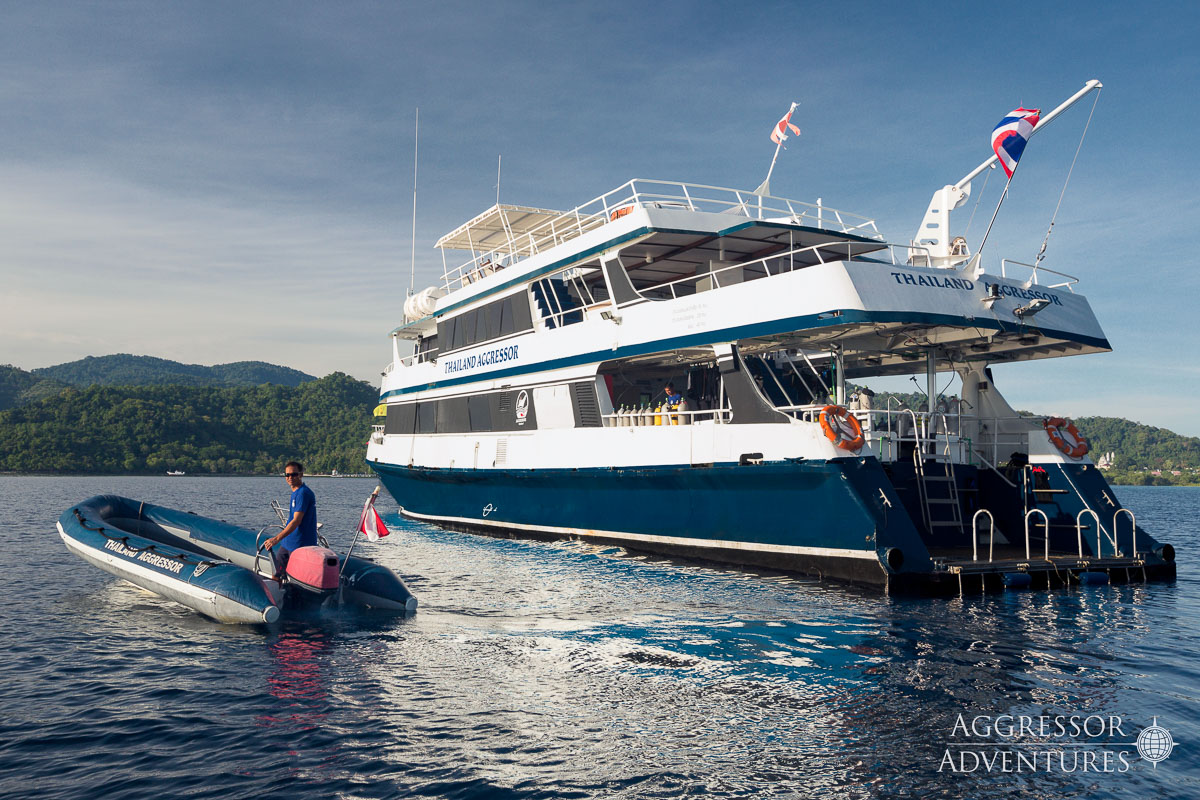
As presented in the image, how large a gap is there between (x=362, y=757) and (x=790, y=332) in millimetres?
9943

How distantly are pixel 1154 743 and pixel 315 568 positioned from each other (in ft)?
28.1

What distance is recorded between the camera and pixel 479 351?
21609 millimetres

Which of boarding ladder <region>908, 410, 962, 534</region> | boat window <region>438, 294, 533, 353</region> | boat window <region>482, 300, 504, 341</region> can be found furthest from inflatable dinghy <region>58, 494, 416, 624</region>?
boat window <region>482, 300, 504, 341</region>

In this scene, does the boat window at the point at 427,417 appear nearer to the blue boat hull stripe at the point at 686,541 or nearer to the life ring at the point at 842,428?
the blue boat hull stripe at the point at 686,541

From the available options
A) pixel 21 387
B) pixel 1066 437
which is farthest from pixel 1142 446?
pixel 21 387

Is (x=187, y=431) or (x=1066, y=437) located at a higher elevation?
(x=187, y=431)

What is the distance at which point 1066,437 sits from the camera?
1487 cm

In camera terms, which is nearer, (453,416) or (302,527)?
(302,527)

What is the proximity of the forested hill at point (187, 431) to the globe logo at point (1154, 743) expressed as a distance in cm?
9671

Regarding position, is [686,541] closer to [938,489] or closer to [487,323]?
[938,489]

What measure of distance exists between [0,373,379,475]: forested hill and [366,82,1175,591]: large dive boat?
8323cm

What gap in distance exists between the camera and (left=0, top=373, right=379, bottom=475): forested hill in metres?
91.5

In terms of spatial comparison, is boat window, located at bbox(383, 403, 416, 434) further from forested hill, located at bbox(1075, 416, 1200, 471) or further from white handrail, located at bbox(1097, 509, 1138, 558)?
forested hill, located at bbox(1075, 416, 1200, 471)

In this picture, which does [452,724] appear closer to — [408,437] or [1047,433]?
[1047,433]
